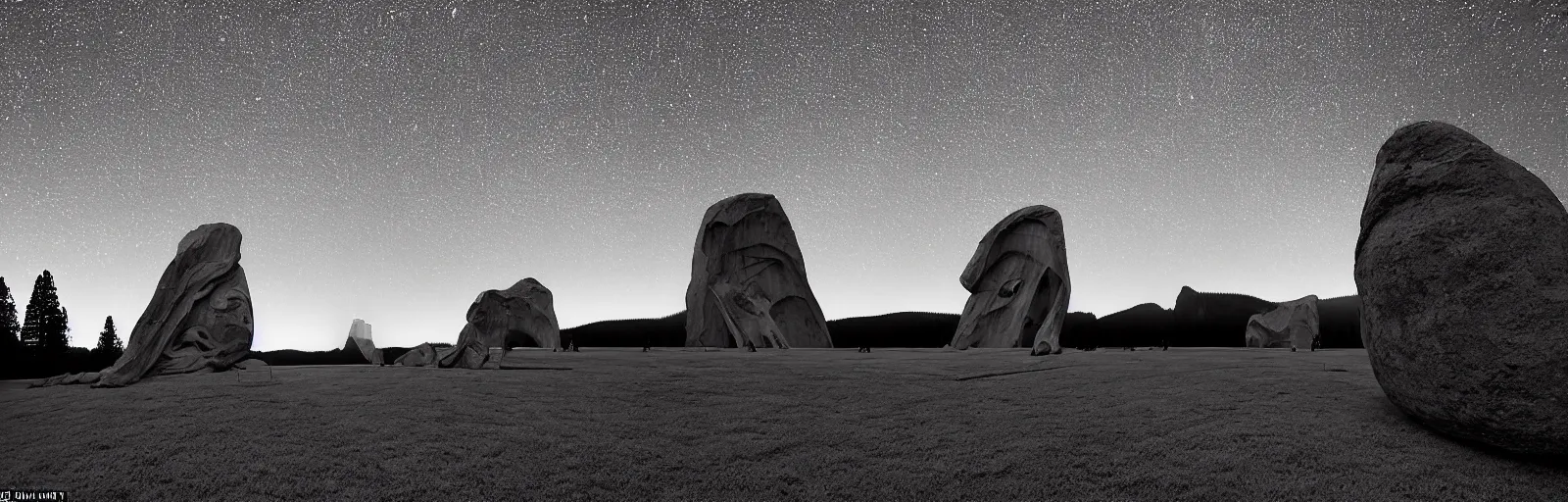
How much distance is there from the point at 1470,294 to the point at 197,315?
1698 cm

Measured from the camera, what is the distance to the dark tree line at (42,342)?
13.2m

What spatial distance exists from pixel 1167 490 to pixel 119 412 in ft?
34.5

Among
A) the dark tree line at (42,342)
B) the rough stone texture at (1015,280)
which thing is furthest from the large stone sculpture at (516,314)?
the rough stone texture at (1015,280)

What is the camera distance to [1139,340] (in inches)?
1297

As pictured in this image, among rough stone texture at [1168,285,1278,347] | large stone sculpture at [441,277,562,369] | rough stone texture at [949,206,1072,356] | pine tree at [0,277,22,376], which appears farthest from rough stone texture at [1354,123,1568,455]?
rough stone texture at [1168,285,1278,347]

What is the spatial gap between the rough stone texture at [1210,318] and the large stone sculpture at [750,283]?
51.7ft

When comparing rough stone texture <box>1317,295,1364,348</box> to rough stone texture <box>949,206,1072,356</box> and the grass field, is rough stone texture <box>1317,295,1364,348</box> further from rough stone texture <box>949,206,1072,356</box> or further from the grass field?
the grass field

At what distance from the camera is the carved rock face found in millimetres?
11859

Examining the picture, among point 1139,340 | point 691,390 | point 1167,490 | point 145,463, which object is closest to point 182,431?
point 145,463

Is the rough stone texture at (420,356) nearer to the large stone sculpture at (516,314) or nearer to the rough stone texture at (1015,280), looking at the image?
the large stone sculpture at (516,314)

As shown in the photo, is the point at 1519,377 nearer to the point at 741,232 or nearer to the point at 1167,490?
the point at 1167,490

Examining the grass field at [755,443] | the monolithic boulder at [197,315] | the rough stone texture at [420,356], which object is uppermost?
the monolithic boulder at [197,315]

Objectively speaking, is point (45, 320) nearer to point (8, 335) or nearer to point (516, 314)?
point (8, 335)

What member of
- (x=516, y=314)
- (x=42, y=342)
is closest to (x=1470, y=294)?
(x=516, y=314)
